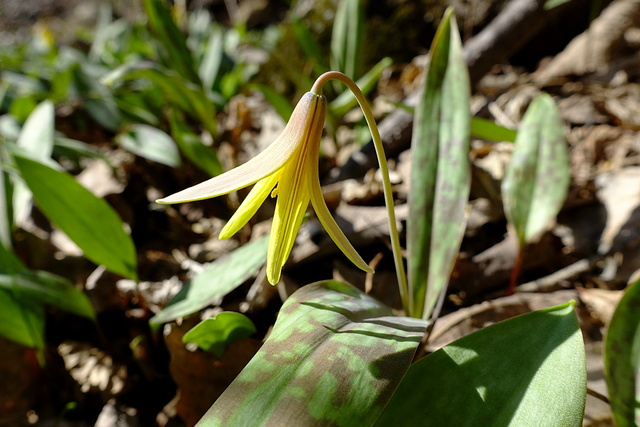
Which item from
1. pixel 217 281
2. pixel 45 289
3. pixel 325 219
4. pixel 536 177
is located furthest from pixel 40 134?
pixel 536 177

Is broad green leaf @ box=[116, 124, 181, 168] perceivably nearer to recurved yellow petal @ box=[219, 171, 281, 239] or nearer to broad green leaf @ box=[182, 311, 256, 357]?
broad green leaf @ box=[182, 311, 256, 357]

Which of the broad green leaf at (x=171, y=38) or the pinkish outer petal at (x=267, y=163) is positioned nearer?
the pinkish outer petal at (x=267, y=163)

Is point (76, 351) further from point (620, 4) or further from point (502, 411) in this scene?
point (620, 4)

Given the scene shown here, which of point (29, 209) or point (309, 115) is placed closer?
point (309, 115)

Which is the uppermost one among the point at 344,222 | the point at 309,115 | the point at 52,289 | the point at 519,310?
the point at 309,115

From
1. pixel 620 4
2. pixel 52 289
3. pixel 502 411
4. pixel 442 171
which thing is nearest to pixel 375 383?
pixel 502 411

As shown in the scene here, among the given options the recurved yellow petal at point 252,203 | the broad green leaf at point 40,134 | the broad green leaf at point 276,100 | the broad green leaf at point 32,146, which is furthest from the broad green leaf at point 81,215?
the broad green leaf at point 276,100

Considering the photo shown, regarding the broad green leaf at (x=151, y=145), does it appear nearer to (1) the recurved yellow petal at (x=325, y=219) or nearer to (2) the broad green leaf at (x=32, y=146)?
(2) the broad green leaf at (x=32, y=146)
